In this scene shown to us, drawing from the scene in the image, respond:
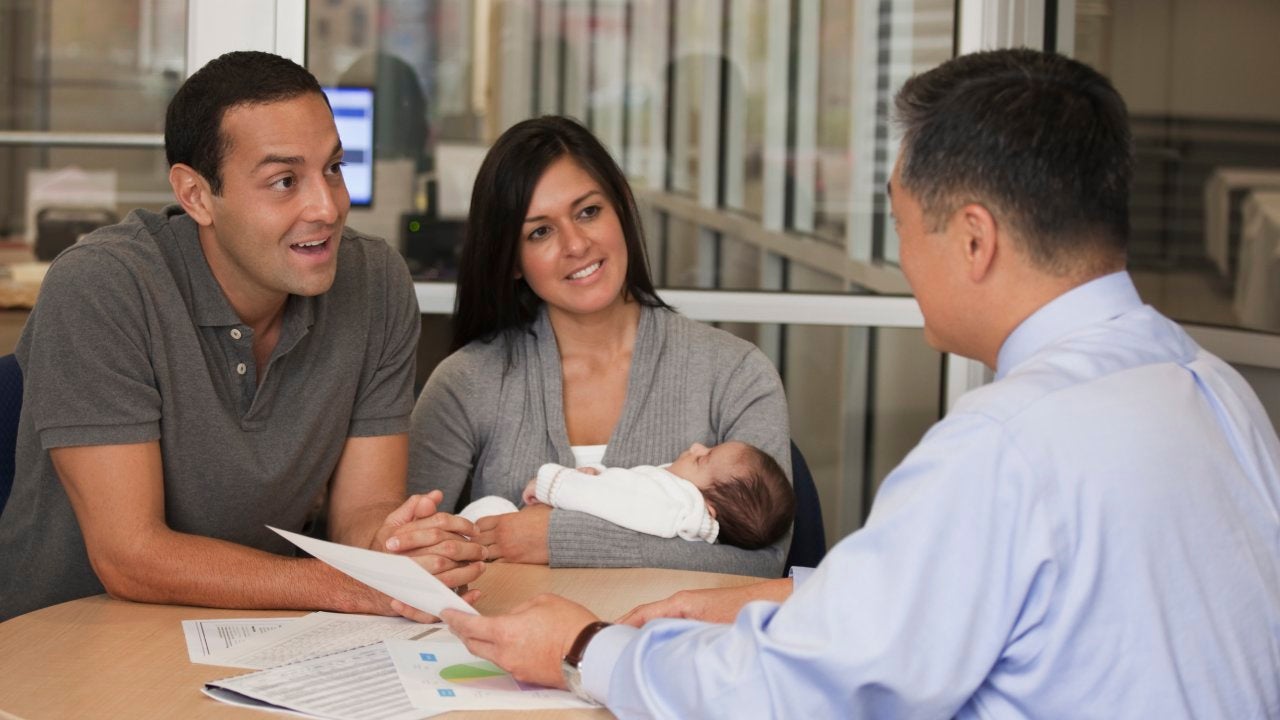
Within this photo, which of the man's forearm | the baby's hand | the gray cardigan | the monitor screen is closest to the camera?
the man's forearm

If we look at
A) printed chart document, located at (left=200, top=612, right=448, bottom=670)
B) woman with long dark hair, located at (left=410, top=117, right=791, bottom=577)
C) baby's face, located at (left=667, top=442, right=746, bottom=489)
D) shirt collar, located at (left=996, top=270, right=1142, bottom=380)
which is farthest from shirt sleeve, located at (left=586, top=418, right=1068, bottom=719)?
woman with long dark hair, located at (left=410, top=117, right=791, bottom=577)

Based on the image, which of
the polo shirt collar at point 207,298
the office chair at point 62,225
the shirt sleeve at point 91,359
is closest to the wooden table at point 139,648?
the shirt sleeve at point 91,359

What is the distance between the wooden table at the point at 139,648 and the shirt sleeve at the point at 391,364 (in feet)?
1.37

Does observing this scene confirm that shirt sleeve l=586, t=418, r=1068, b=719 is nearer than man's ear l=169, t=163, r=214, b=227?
Yes

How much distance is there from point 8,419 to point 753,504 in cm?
133

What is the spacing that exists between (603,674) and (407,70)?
3623mm

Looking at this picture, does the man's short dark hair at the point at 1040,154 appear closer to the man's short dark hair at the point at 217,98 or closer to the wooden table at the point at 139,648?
the wooden table at the point at 139,648

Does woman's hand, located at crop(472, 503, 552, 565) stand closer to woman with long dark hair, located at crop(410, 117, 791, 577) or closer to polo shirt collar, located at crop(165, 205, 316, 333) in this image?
woman with long dark hair, located at crop(410, 117, 791, 577)

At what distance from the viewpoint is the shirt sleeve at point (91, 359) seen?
2.01 meters

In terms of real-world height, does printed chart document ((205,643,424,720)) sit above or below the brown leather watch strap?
below

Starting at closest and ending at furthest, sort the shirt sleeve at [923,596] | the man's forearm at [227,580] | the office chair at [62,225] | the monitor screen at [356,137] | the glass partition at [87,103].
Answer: the shirt sleeve at [923,596], the man's forearm at [227,580], the monitor screen at [356,137], the office chair at [62,225], the glass partition at [87,103]

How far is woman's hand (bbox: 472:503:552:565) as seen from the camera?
2318 mm

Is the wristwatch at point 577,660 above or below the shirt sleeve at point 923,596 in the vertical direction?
below

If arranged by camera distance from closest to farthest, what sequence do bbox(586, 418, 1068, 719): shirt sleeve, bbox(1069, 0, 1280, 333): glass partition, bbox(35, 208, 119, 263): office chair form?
bbox(586, 418, 1068, 719): shirt sleeve → bbox(1069, 0, 1280, 333): glass partition → bbox(35, 208, 119, 263): office chair
